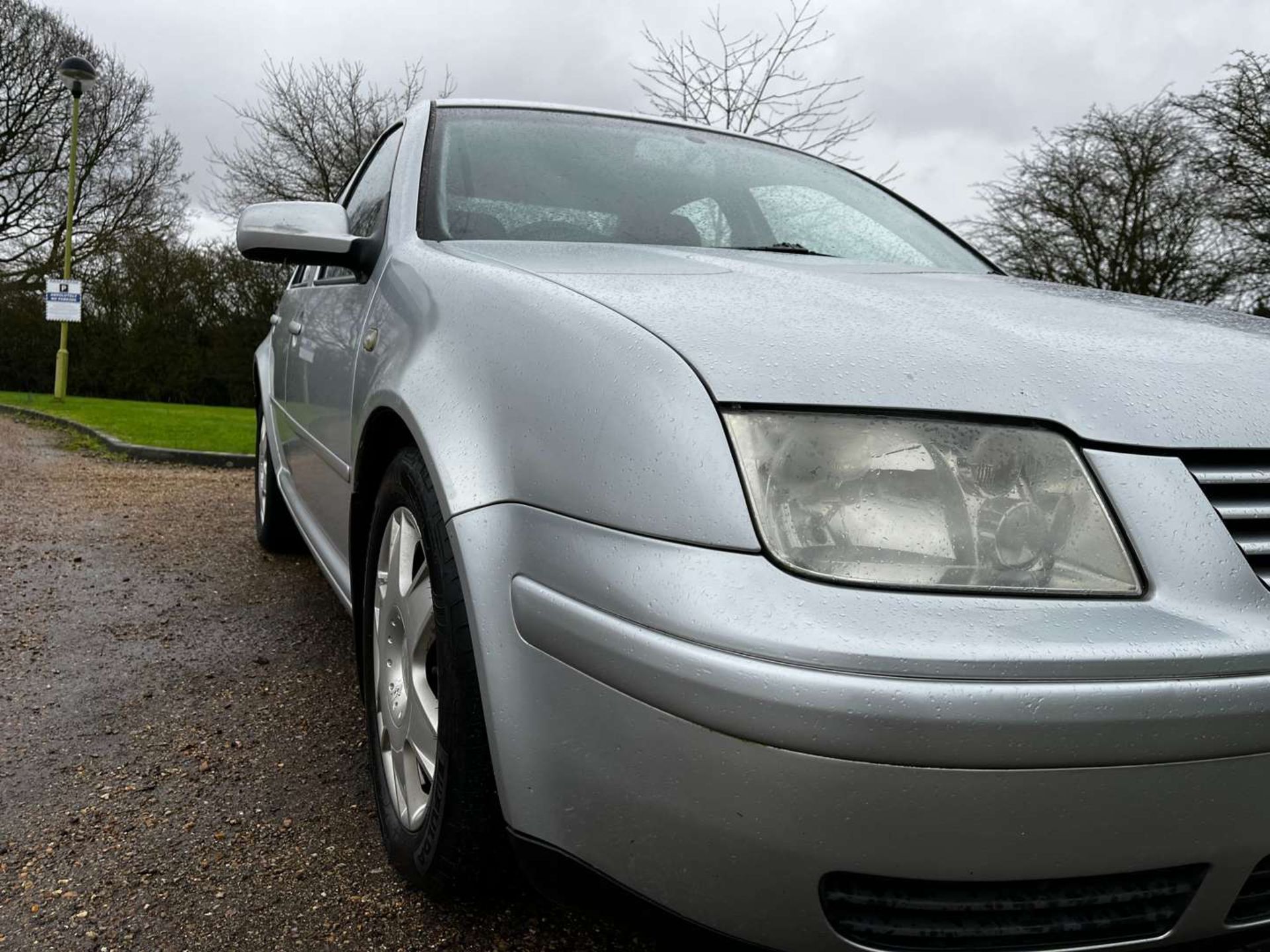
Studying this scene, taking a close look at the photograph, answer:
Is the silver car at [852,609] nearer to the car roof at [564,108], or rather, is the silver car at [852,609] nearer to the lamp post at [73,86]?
the car roof at [564,108]

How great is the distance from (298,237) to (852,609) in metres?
1.68

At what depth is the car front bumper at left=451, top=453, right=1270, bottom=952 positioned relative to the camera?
106 cm

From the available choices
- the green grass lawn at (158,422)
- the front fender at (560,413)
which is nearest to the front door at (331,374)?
the front fender at (560,413)

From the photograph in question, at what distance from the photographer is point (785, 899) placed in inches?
44.6

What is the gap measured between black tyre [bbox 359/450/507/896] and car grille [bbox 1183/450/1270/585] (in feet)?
3.23

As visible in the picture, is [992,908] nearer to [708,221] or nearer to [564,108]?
[708,221]

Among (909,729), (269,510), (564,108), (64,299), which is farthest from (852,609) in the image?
(64,299)

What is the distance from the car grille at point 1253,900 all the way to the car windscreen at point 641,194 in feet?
4.87

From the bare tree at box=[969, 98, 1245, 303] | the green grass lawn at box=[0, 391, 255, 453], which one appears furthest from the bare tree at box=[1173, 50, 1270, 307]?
the green grass lawn at box=[0, 391, 255, 453]

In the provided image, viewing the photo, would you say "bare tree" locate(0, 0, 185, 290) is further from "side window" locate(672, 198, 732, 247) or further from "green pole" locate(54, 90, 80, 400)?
"side window" locate(672, 198, 732, 247)

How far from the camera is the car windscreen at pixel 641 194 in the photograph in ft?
7.59

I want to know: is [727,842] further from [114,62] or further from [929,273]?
[114,62]

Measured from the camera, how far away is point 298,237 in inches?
89.5

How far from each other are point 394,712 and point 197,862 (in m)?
0.48
